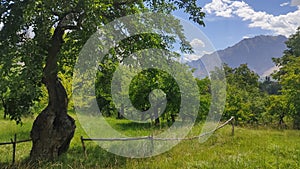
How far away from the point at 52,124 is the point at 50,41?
2267 millimetres

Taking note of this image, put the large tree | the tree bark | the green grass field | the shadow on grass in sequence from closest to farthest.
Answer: the large tree < the green grass field < the shadow on grass < the tree bark

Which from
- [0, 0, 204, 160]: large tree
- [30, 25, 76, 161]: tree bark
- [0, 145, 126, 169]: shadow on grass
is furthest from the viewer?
[30, 25, 76, 161]: tree bark

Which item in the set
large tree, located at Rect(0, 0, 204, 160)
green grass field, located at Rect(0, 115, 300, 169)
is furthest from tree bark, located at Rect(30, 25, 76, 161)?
green grass field, located at Rect(0, 115, 300, 169)

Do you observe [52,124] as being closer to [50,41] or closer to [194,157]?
[50,41]

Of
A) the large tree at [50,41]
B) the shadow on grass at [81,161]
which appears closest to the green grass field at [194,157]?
the shadow on grass at [81,161]

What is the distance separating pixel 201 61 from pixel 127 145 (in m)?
3.53

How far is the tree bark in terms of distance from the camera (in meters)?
7.93

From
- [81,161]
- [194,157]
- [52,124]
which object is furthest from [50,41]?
[194,157]

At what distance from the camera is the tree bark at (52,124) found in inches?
312

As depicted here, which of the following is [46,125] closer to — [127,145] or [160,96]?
[127,145]

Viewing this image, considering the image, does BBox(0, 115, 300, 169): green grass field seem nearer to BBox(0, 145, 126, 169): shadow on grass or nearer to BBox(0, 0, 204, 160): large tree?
BBox(0, 145, 126, 169): shadow on grass

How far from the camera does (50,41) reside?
7.76 m

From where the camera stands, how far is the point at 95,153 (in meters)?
9.08

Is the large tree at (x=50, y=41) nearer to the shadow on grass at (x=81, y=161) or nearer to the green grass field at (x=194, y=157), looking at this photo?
the shadow on grass at (x=81, y=161)
